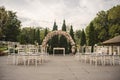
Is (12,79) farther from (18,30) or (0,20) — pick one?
(18,30)

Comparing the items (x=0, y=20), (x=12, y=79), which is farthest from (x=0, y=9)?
(x=12, y=79)

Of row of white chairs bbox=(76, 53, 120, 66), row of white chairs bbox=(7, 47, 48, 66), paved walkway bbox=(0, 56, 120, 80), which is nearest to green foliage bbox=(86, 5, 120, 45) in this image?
row of white chairs bbox=(76, 53, 120, 66)

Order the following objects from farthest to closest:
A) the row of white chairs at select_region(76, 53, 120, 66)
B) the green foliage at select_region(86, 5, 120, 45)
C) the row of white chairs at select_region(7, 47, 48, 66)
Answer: the green foliage at select_region(86, 5, 120, 45)
the row of white chairs at select_region(76, 53, 120, 66)
the row of white chairs at select_region(7, 47, 48, 66)

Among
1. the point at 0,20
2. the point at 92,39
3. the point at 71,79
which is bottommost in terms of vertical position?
the point at 71,79

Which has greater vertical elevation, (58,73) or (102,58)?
(102,58)

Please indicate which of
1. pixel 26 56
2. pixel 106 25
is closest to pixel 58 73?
pixel 26 56

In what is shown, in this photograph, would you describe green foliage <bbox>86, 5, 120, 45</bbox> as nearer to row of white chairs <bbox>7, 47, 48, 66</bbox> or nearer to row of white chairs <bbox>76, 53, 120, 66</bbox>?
row of white chairs <bbox>76, 53, 120, 66</bbox>

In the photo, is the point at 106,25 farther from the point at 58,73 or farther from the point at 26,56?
the point at 58,73

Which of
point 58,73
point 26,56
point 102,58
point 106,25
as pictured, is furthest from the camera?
point 106,25

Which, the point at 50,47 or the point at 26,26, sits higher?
the point at 26,26

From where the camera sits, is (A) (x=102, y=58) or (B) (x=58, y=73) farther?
(A) (x=102, y=58)

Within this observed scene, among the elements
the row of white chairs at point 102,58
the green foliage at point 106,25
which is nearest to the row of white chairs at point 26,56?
the row of white chairs at point 102,58

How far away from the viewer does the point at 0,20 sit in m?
24.4

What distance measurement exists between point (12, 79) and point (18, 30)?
1332 inches
